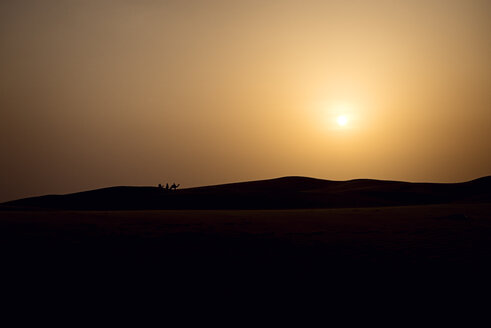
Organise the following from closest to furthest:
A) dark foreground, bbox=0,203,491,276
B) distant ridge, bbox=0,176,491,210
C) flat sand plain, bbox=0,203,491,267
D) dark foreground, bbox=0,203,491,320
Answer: dark foreground, bbox=0,203,491,320 → dark foreground, bbox=0,203,491,276 → flat sand plain, bbox=0,203,491,267 → distant ridge, bbox=0,176,491,210

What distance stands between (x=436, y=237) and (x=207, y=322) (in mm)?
7898

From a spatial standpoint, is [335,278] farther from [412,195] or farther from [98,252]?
[412,195]

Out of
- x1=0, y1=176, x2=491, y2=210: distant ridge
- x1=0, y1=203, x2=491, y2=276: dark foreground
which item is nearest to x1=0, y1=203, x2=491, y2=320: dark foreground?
x1=0, y1=203, x2=491, y2=276: dark foreground

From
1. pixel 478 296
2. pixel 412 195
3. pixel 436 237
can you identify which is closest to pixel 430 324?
pixel 478 296

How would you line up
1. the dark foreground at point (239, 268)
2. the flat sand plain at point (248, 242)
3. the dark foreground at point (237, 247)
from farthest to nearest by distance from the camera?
1. the flat sand plain at point (248, 242)
2. the dark foreground at point (237, 247)
3. the dark foreground at point (239, 268)

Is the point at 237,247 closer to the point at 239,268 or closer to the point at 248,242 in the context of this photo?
the point at 248,242

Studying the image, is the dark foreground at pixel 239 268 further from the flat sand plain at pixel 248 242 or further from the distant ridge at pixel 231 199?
the distant ridge at pixel 231 199

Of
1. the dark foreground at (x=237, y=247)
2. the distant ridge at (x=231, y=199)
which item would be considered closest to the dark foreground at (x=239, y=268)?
the dark foreground at (x=237, y=247)

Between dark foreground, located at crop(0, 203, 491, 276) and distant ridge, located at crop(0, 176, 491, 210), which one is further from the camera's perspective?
distant ridge, located at crop(0, 176, 491, 210)

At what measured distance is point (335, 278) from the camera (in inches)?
285

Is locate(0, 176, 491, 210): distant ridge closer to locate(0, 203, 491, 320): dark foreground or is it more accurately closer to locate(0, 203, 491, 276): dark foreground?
locate(0, 203, 491, 276): dark foreground

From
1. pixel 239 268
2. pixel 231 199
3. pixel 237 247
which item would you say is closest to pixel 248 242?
pixel 237 247

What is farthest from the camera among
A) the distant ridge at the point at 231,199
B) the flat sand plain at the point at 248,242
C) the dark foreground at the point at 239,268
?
the distant ridge at the point at 231,199

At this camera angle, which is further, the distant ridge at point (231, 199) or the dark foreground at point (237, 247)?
the distant ridge at point (231, 199)
